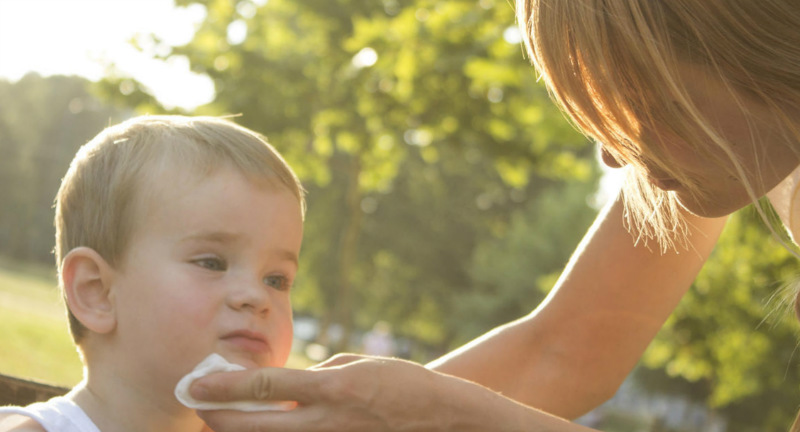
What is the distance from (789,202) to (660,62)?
0.80 m

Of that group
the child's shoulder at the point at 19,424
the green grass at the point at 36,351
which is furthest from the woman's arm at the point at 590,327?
the green grass at the point at 36,351

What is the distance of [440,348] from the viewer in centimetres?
4284

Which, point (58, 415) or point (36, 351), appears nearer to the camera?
point (58, 415)

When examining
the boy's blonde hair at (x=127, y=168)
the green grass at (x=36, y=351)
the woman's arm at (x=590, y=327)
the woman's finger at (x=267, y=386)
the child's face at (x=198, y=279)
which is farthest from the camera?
the green grass at (x=36, y=351)

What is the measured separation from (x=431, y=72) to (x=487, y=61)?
90 centimetres

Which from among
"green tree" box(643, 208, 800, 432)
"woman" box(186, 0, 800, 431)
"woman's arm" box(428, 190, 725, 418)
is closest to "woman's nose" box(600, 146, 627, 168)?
"woman" box(186, 0, 800, 431)

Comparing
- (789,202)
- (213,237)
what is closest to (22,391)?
(213,237)

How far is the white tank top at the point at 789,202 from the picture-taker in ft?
7.70

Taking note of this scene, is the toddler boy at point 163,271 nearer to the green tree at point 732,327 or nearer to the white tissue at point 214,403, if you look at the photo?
the white tissue at point 214,403

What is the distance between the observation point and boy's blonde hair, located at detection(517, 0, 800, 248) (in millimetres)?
1903

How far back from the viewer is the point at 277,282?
2.21 metres

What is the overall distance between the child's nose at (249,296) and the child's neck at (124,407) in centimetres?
29

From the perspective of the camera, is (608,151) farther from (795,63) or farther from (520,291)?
(520,291)

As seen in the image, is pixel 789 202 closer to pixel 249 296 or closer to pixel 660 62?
pixel 660 62
